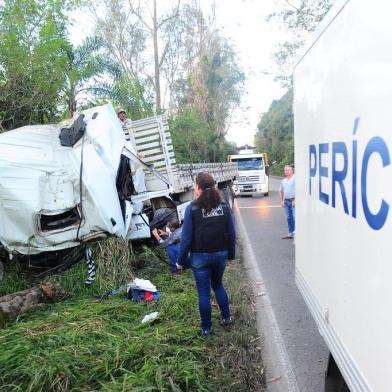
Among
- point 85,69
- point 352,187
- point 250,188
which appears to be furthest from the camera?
point 250,188

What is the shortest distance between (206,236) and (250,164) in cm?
1895

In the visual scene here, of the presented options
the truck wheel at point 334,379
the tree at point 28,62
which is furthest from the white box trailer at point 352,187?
the tree at point 28,62

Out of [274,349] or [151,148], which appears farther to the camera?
[151,148]

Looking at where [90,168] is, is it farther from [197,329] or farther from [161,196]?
[197,329]

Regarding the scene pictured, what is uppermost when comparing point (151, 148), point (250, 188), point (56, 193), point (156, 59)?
point (156, 59)

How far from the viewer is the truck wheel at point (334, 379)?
9.28 ft

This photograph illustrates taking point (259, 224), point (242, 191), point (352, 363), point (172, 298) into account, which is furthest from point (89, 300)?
point (242, 191)

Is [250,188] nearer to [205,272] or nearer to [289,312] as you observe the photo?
[289,312]

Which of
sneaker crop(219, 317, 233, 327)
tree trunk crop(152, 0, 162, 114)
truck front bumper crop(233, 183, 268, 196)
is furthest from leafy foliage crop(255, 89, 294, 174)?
sneaker crop(219, 317, 233, 327)

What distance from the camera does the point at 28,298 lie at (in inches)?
208

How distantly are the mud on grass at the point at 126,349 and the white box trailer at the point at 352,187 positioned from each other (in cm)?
119

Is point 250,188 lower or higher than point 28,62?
lower

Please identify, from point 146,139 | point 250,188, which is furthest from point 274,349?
point 250,188

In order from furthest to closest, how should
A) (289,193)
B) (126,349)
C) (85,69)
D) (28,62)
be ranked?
(85,69) → (289,193) → (28,62) → (126,349)
